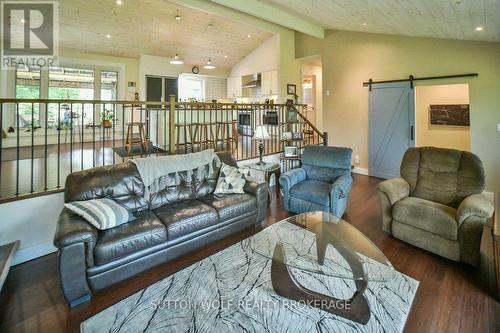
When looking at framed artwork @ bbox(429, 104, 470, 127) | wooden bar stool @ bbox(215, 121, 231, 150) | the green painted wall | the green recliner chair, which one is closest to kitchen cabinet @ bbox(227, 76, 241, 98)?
the green painted wall

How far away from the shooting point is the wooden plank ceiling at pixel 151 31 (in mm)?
5886

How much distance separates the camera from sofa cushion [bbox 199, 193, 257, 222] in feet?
9.87

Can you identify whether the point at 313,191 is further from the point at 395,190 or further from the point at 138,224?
the point at 138,224

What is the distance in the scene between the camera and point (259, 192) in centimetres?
342

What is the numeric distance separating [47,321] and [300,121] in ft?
18.3

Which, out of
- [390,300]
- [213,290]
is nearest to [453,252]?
[390,300]

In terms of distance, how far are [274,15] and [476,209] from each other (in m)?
5.31

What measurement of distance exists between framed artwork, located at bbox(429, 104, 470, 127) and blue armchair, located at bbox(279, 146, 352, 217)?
3.78 meters

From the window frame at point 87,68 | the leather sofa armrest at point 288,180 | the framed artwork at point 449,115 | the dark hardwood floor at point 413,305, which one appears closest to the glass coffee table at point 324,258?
the dark hardwood floor at point 413,305

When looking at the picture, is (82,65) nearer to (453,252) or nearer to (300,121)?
(300,121)

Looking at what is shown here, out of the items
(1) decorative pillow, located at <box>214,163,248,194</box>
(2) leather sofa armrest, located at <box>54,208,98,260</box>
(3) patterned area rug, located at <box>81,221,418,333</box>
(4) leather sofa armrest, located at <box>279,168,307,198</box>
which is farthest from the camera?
(4) leather sofa armrest, located at <box>279,168,307,198</box>

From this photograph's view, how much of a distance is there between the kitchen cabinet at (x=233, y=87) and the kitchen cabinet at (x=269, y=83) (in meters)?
1.45

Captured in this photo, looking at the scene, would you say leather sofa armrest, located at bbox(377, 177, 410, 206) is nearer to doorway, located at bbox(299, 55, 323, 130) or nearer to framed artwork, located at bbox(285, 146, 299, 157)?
framed artwork, located at bbox(285, 146, 299, 157)

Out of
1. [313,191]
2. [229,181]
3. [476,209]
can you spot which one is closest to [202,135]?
[229,181]
